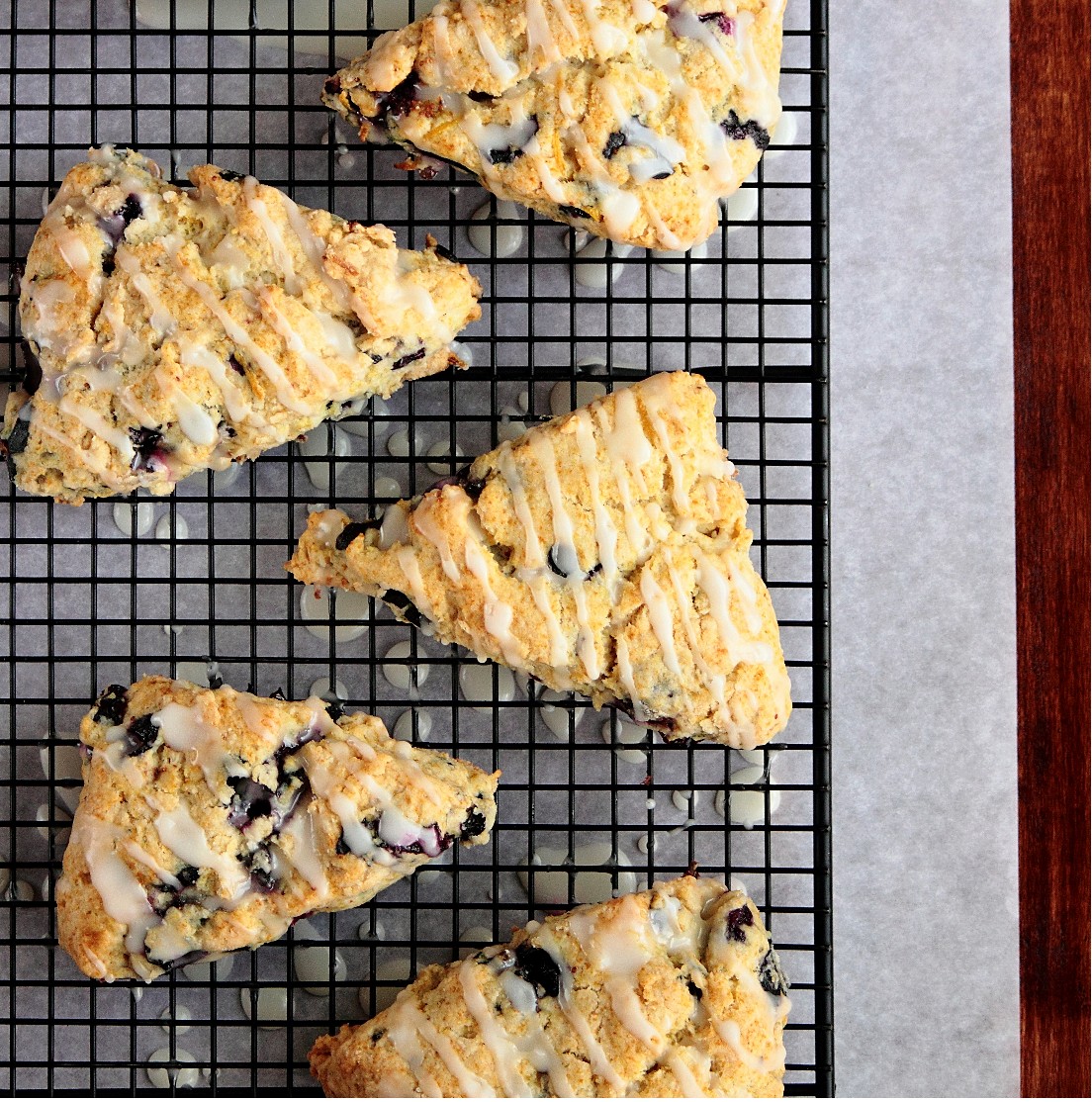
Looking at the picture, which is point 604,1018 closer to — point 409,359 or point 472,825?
point 472,825

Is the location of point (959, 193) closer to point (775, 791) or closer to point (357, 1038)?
point (775, 791)

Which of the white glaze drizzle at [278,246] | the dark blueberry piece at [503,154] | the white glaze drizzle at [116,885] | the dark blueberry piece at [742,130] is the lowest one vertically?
the white glaze drizzle at [116,885]

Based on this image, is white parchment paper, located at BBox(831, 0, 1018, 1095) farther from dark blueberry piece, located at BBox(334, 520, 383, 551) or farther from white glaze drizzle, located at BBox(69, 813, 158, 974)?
white glaze drizzle, located at BBox(69, 813, 158, 974)

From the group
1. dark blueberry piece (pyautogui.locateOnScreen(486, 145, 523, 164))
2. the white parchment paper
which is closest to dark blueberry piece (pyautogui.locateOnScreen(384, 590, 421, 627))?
dark blueberry piece (pyautogui.locateOnScreen(486, 145, 523, 164))

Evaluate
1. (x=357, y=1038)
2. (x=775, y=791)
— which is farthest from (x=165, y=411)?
(x=775, y=791)

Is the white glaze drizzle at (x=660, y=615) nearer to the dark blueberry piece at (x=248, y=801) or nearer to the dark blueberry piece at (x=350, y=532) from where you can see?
the dark blueberry piece at (x=350, y=532)

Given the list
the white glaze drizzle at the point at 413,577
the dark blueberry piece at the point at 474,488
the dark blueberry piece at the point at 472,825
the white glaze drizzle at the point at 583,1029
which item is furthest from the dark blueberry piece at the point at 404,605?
the white glaze drizzle at the point at 583,1029
